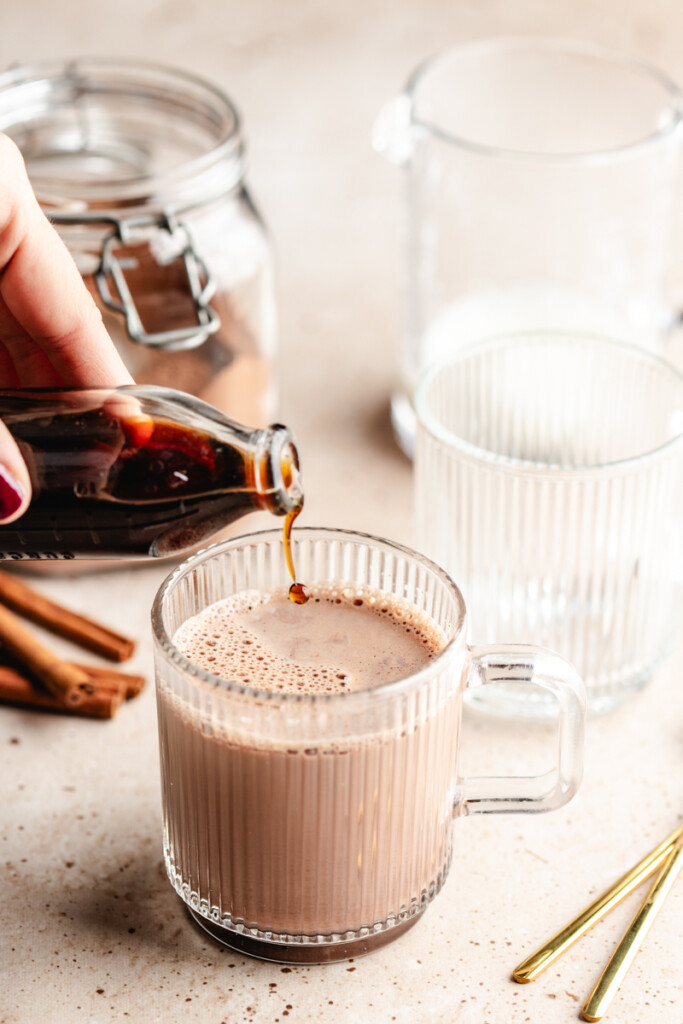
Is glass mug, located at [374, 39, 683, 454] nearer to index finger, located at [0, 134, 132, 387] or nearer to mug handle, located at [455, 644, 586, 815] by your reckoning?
index finger, located at [0, 134, 132, 387]

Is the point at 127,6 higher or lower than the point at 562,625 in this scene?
higher

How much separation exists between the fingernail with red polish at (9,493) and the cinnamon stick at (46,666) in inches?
12.6

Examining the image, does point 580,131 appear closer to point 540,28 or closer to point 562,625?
point 540,28

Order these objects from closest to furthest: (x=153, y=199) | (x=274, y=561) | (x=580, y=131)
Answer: (x=274, y=561) → (x=153, y=199) → (x=580, y=131)

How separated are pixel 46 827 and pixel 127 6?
117 cm

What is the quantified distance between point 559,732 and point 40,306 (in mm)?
451

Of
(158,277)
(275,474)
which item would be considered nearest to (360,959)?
(275,474)

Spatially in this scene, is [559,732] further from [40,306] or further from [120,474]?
[40,306]

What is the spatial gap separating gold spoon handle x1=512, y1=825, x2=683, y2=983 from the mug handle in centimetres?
8

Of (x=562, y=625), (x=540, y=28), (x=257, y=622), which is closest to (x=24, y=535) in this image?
(x=257, y=622)

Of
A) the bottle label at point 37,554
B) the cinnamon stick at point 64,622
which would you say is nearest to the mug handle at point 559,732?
the bottle label at point 37,554

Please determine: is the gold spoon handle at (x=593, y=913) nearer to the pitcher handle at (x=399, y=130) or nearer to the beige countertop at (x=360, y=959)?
the beige countertop at (x=360, y=959)

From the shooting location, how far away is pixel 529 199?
1315mm

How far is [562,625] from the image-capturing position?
3.31ft
